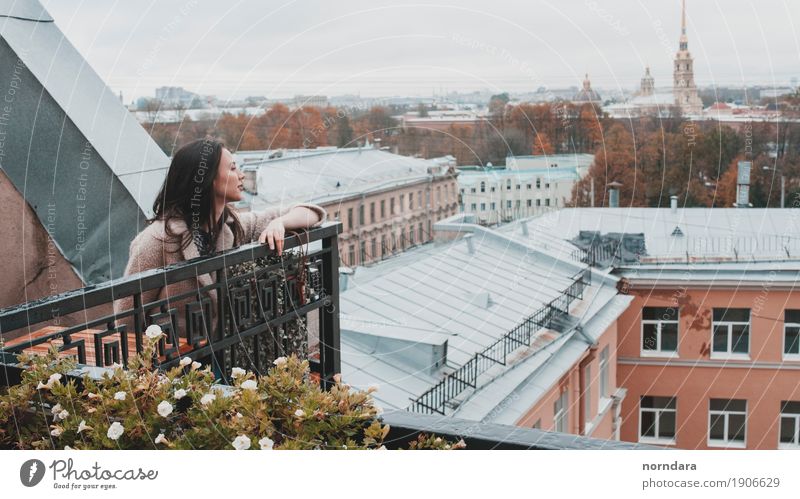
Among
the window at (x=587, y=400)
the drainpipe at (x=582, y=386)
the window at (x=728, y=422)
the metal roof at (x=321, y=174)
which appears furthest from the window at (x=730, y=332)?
the metal roof at (x=321, y=174)

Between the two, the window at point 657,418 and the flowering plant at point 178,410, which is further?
the window at point 657,418

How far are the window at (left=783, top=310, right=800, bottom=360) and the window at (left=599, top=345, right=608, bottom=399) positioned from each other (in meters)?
3.50

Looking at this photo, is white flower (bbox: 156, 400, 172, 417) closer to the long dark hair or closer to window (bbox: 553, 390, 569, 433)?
the long dark hair

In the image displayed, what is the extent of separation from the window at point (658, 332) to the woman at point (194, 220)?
11825mm

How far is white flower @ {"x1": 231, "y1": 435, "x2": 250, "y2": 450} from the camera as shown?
1374 millimetres

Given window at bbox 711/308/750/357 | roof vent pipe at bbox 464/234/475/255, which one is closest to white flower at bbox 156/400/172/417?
roof vent pipe at bbox 464/234/475/255

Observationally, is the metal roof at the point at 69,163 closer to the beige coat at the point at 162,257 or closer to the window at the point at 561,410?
the beige coat at the point at 162,257

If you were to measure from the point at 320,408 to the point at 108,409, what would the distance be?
1.24 feet

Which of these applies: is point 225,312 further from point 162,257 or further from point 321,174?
point 321,174

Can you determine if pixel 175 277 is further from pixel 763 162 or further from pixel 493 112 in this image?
pixel 763 162

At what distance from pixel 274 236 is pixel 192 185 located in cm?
21

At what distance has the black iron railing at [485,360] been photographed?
6.02 metres

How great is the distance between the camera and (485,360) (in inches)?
278

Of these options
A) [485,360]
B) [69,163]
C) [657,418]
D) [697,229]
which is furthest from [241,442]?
[657,418]
